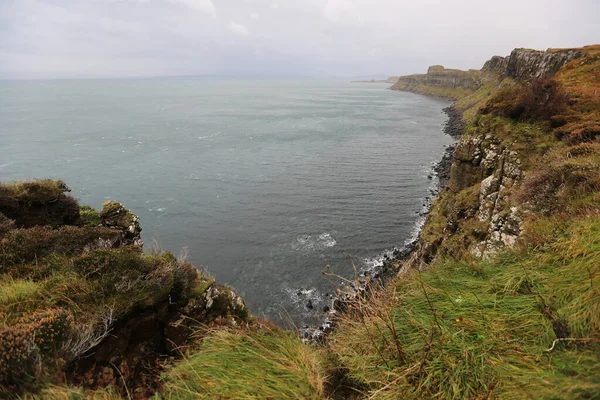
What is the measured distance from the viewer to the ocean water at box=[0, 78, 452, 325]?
1404 inches

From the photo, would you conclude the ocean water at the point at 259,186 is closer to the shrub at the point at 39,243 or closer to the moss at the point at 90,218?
the shrub at the point at 39,243

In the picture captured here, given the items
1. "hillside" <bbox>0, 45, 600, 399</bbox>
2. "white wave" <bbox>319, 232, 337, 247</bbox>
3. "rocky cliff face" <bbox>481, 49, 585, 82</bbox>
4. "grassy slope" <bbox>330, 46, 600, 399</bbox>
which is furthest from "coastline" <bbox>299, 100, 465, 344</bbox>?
"rocky cliff face" <bbox>481, 49, 585, 82</bbox>

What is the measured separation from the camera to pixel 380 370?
4.73m

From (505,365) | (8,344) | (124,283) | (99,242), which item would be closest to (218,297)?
(124,283)

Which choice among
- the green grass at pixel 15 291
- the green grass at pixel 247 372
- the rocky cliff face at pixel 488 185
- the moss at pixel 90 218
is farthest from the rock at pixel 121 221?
the rocky cliff face at pixel 488 185

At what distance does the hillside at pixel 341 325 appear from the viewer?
163 inches

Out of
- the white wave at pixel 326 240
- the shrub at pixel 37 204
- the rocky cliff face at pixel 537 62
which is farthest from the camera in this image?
the rocky cliff face at pixel 537 62

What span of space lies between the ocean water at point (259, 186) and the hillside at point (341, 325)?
10.7ft

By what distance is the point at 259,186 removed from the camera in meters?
57.3

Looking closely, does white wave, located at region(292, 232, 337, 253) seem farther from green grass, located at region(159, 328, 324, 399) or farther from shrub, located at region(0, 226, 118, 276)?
green grass, located at region(159, 328, 324, 399)

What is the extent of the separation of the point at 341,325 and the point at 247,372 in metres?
2.41

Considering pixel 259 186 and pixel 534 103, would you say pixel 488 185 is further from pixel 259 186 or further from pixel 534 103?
pixel 259 186

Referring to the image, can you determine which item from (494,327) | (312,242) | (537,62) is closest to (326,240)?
(312,242)

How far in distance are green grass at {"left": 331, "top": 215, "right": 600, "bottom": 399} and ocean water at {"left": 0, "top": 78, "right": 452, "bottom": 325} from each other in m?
3.33
